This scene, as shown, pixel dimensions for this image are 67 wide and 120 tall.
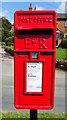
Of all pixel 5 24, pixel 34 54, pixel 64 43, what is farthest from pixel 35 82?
pixel 5 24

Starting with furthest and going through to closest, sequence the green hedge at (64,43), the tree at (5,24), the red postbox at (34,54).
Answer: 1. the tree at (5,24)
2. the green hedge at (64,43)
3. the red postbox at (34,54)

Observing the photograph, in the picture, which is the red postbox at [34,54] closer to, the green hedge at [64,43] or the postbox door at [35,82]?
the postbox door at [35,82]

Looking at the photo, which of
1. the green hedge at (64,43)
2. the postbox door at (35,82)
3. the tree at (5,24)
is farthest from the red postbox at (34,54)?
the tree at (5,24)

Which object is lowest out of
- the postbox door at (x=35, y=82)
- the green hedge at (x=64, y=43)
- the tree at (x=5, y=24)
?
the postbox door at (x=35, y=82)

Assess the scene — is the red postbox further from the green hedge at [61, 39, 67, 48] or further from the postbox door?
the green hedge at [61, 39, 67, 48]

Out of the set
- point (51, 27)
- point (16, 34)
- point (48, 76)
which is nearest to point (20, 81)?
point (48, 76)

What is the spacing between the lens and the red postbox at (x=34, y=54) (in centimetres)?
321

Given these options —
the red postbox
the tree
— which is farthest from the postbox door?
the tree

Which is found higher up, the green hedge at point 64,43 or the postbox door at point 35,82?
the green hedge at point 64,43

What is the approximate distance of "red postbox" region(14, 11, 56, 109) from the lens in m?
3.21

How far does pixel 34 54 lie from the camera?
3252 millimetres

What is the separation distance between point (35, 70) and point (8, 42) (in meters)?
33.8

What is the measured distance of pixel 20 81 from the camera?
130 inches

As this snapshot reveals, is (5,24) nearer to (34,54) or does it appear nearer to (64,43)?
(64,43)
